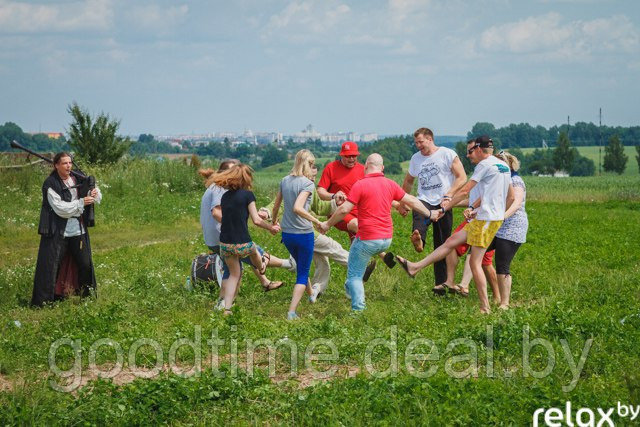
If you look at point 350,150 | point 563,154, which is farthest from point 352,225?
point 563,154

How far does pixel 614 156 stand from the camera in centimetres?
10612

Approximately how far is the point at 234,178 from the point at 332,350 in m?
2.85

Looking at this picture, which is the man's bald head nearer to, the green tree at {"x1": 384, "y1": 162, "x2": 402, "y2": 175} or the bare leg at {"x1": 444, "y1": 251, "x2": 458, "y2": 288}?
the bare leg at {"x1": 444, "y1": 251, "x2": 458, "y2": 288}

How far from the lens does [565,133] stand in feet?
335

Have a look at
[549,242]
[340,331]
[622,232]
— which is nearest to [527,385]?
[340,331]

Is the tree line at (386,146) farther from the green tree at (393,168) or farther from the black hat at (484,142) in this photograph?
the black hat at (484,142)

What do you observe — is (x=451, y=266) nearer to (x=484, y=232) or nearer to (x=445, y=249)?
(x=445, y=249)

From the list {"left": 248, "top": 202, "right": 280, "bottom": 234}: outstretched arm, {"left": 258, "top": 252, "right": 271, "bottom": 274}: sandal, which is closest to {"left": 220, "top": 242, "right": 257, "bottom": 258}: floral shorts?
{"left": 248, "top": 202, "right": 280, "bottom": 234}: outstretched arm

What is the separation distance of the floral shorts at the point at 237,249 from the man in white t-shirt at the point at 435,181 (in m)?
2.53

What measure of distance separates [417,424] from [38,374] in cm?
372

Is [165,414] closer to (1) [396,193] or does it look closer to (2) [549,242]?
(1) [396,193]

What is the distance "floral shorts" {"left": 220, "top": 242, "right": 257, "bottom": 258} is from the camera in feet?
33.7

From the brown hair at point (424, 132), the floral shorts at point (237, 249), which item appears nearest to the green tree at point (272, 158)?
the brown hair at point (424, 132)

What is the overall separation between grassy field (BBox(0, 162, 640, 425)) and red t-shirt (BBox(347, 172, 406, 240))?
97 centimetres
